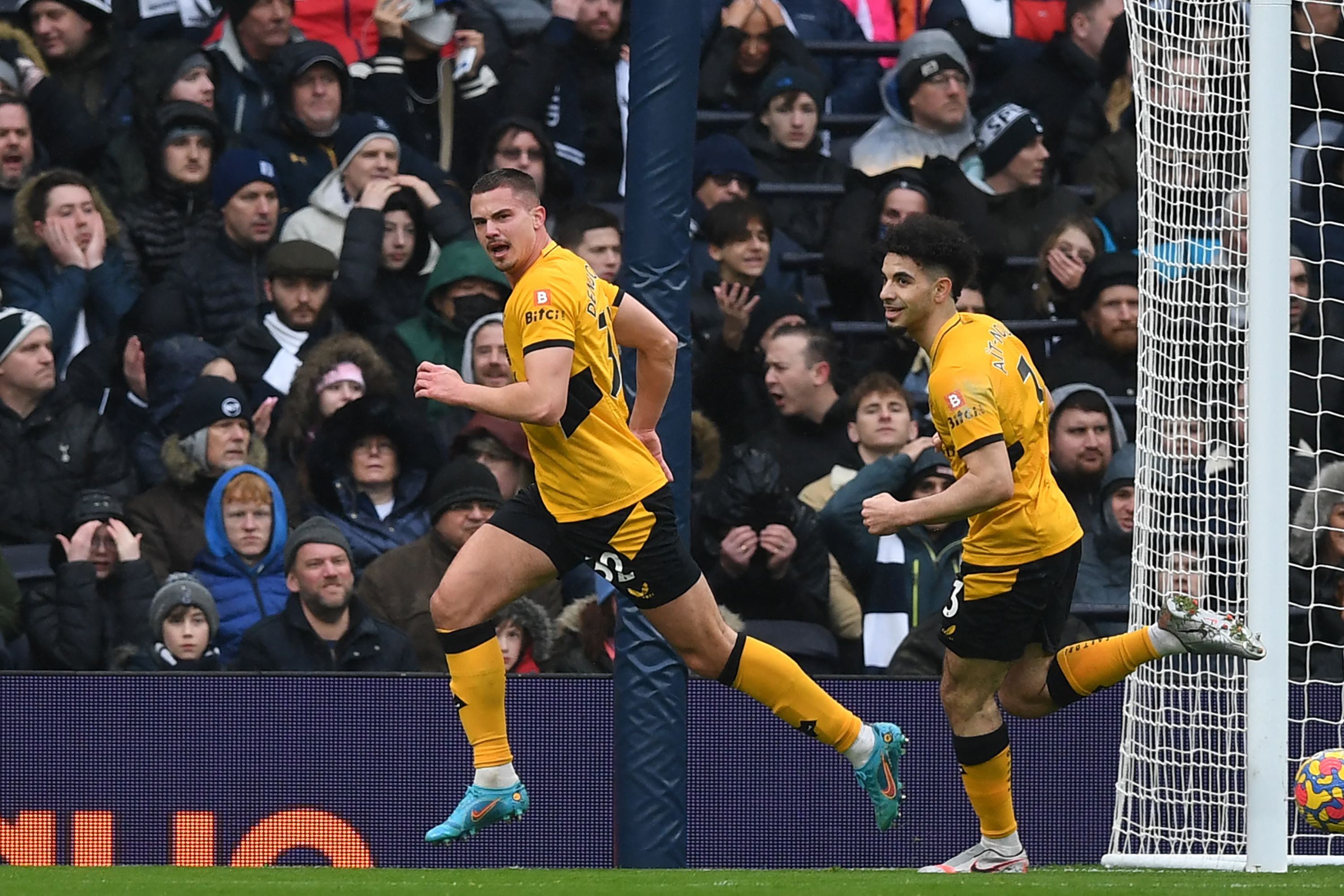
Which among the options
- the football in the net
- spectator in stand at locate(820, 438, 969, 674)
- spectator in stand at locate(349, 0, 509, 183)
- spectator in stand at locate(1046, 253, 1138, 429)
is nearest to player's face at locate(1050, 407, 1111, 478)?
spectator in stand at locate(1046, 253, 1138, 429)

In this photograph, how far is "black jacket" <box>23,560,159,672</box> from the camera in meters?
8.29

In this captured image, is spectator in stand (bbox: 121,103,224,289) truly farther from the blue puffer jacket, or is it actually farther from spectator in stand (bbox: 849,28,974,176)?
spectator in stand (bbox: 849,28,974,176)

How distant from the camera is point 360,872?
624 centimetres

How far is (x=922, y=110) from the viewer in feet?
35.0

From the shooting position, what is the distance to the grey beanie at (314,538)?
8234mm

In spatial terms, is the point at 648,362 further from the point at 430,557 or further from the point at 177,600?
the point at 177,600

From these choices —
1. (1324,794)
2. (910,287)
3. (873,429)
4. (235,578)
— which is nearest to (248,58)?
(235,578)

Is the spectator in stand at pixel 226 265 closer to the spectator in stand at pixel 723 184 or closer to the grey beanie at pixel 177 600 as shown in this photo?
the grey beanie at pixel 177 600

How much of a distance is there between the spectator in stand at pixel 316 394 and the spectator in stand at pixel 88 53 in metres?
1.96

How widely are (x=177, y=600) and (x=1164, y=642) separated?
13.4ft

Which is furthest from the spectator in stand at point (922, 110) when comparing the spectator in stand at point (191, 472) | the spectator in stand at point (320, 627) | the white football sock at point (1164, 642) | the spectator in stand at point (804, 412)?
the white football sock at point (1164, 642)

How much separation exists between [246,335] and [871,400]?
9.78 feet

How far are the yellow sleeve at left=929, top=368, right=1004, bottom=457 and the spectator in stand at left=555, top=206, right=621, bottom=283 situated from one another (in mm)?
3646

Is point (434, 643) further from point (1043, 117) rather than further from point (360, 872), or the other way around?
point (1043, 117)
